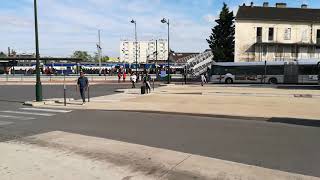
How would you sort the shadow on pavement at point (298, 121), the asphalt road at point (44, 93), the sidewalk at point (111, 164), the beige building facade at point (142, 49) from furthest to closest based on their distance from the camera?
the beige building facade at point (142, 49), the asphalt road at point (44, 93), the shadow on pavement at point (298, 121), the sidewalk at point (111, 164)

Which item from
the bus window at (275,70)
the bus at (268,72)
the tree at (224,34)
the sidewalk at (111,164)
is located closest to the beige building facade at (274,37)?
the tree at (224,34)

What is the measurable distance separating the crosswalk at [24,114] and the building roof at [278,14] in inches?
2092

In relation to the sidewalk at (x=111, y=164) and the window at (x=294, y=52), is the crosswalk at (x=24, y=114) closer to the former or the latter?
the sidewalk at (x=111, y=164)

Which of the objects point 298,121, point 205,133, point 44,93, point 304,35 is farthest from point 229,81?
point 205,133

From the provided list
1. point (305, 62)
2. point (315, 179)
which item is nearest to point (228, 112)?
point (315, 179)

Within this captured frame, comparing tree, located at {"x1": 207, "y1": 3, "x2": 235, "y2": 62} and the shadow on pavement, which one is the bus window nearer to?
tree, located at {"x1": 207, "y1": 3, "x2": 235, "y2": 62}

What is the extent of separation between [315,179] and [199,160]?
2.30m

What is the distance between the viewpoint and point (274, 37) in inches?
2751

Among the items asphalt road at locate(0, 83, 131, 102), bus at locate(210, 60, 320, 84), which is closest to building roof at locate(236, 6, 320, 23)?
bus at locate(210, 60, 320, 84)

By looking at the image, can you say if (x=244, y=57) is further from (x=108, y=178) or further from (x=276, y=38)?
(x=108, y=178)

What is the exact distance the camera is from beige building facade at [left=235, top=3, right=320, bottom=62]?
69.1 metres

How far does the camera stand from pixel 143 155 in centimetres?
964

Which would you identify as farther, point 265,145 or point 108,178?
point 265,145

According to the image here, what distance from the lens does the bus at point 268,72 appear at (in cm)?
4794
